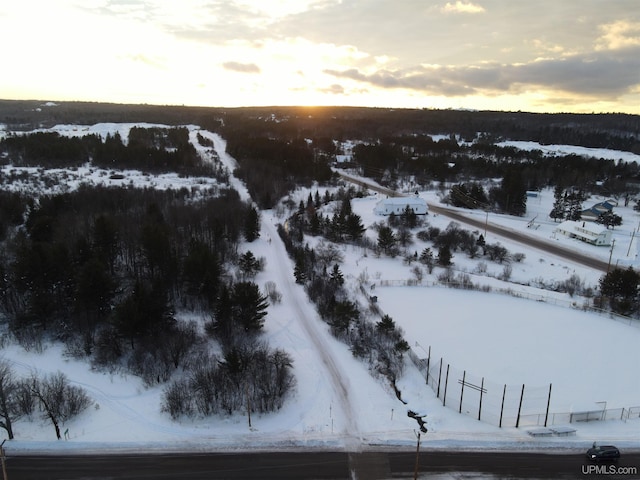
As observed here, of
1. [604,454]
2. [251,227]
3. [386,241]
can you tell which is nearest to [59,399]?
[604,454]

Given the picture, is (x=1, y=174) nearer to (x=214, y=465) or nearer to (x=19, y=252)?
(x=19, y=252)

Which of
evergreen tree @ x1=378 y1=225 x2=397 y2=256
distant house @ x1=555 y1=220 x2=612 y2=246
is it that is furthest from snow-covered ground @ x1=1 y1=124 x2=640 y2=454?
distant house @ x1=555 y1=220 x2=612 y2=246

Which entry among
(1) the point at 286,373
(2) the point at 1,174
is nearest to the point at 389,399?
(1) the point at 286,373

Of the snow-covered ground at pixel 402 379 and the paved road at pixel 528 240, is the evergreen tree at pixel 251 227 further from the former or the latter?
the paved road at pixel 528 240

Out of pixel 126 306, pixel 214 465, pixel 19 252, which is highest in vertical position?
pixel 19 252

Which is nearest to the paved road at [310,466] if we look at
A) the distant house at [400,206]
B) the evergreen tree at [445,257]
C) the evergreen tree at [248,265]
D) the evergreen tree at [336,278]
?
the evergreen tree at [336,278]
